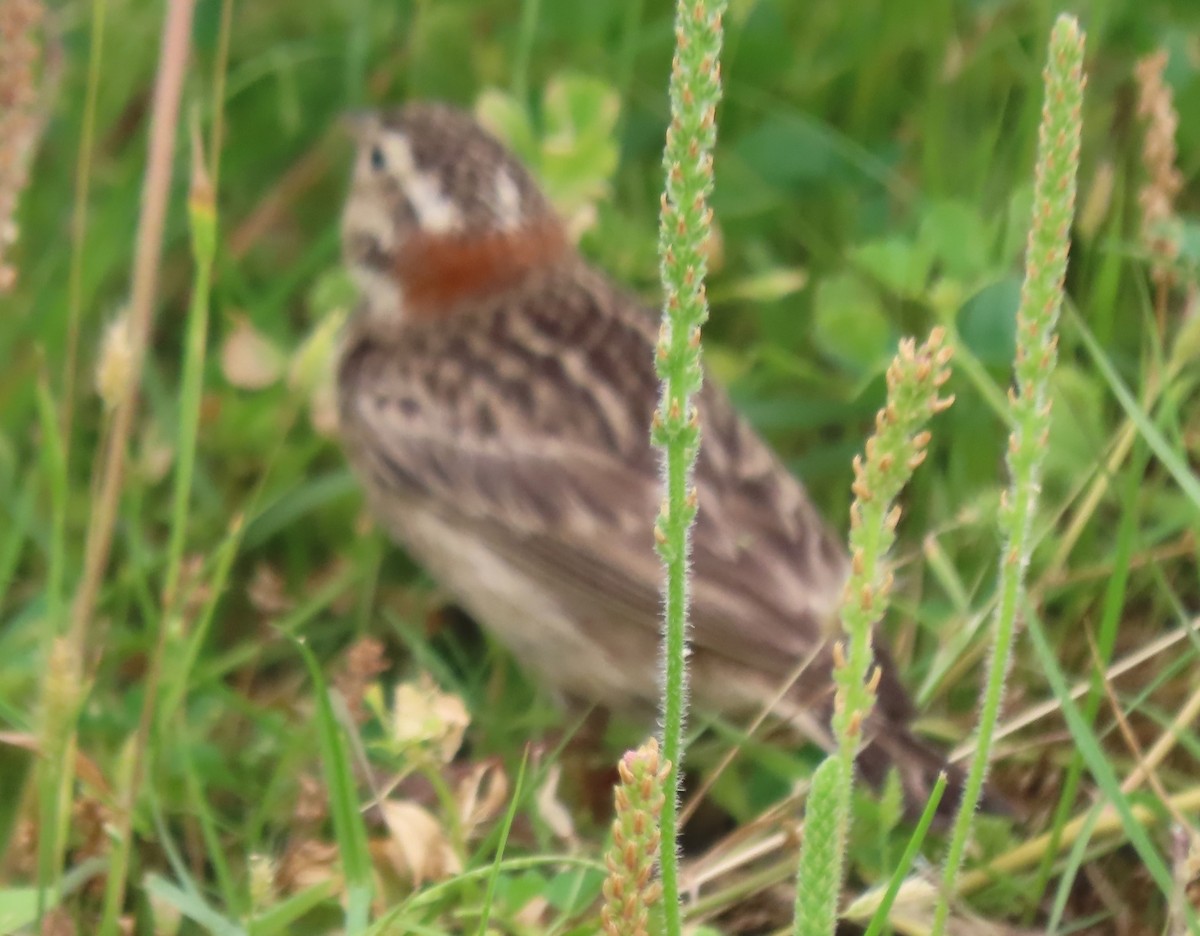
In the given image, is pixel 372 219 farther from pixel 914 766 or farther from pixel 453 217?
pixel 914 766

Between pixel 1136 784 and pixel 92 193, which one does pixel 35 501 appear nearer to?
pixel 92 193

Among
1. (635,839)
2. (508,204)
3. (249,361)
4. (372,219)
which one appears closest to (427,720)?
(635,839)

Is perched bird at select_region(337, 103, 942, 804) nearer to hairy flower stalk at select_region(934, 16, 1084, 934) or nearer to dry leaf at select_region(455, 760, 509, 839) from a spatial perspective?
dry leaf at select_region(455, 760, 509, 839)

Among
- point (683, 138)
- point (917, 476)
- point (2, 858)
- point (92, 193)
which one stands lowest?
point (2, 858)

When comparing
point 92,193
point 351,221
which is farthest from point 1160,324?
point 92,193

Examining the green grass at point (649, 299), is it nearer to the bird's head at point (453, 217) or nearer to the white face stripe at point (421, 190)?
the bird's head at point (453, 217)

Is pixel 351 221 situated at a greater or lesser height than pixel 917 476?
greater

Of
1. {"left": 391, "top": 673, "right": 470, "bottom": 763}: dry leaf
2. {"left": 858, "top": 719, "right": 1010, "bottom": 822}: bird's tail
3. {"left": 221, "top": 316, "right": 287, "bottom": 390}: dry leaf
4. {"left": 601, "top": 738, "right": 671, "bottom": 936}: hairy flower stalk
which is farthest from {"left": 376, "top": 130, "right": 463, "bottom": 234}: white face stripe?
{"left": 601, "top": 738, "right": 671, "bottom": 936}: hairy flower stalk
